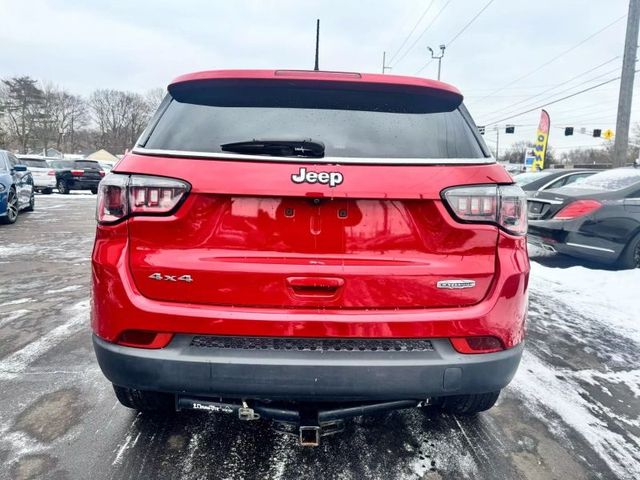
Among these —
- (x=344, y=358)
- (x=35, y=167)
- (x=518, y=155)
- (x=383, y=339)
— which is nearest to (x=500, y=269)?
(x=383, y=339)

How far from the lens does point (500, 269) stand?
1.88m

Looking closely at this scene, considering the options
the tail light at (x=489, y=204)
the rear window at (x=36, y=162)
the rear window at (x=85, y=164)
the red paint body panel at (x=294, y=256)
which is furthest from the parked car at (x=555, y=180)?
the rear window at (x=36, y=162)

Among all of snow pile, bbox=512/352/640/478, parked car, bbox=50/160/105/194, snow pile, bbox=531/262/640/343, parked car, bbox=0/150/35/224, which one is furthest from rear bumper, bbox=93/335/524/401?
parked car, bbox=50/160/105/194

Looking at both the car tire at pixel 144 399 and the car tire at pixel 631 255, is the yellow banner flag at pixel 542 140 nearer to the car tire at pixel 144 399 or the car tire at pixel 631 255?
the car tire at pixel 631 255

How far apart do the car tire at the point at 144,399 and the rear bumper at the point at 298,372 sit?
474 millimetres

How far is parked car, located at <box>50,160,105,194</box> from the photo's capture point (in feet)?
71.8

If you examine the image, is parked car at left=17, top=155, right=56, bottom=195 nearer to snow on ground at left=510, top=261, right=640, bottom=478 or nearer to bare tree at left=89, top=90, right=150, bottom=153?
snow on ground at left=510, top=261, right=640, bottom=478

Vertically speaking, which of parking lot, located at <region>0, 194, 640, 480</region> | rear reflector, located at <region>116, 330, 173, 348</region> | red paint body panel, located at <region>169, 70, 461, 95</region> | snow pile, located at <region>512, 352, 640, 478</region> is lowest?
parking lot, located at <region>0, 194, 640, 480</region>

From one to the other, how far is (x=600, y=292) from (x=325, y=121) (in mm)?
4874

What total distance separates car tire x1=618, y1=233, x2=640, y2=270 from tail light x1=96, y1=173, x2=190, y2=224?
6.40m

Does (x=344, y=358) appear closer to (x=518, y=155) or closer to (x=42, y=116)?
(x=42, y=116)

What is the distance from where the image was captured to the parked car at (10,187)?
33.9ft

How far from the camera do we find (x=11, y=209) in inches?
429

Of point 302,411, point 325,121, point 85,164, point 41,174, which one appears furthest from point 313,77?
point 85,164
